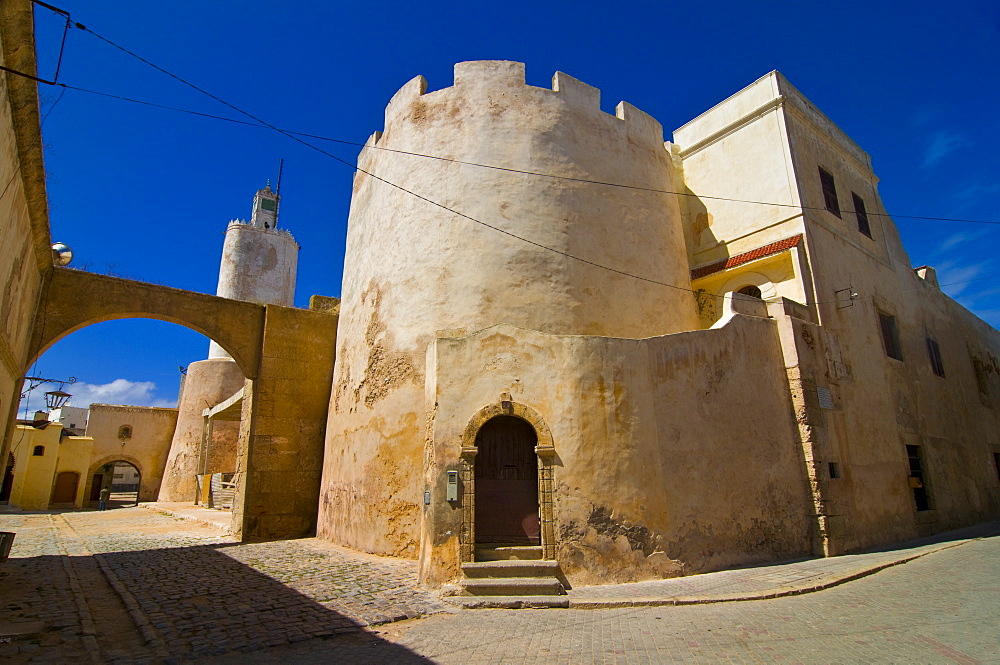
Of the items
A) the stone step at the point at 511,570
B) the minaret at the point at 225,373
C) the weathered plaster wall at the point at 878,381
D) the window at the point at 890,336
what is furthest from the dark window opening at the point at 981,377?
the minaret at the point at 225,373

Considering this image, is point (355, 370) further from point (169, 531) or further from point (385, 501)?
point (169, 531)

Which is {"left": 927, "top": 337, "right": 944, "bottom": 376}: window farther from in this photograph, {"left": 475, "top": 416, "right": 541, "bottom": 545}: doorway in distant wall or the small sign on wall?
{"left": 475, "top": 416, "right": 541, "bottom": 545}: doorway in distant wall

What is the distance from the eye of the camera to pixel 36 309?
10.5m

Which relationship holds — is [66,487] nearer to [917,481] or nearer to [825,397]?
[825,397]

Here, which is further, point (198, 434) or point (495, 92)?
point (198, 434)

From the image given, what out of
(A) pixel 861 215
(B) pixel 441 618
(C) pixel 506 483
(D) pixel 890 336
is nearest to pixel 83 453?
(C) pixel 506 483

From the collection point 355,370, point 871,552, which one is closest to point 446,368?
point 355,370

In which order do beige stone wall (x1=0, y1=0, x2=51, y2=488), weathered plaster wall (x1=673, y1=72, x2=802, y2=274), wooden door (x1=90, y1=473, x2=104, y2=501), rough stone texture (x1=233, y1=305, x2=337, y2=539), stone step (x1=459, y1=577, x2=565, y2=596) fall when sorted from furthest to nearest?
wooden door (x1=90, y1=473, x2=104, y2=501)
weathered plaster wall (x1=673, y1=72, x2=802, y2=274)
rough stone texture (x1=233, y1=305, x2=337, y2=539)
stone step (x1=459, y1=577, x2=565, y2=596)
beige stone wall (x1=0, y1=0, x2=51, y2=488)

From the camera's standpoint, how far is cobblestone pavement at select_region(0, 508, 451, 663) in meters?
5.13

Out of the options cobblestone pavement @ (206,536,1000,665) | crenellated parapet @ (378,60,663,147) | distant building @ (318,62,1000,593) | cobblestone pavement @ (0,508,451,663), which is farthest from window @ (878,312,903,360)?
cobblestone pavement @ (0,508,451,663)

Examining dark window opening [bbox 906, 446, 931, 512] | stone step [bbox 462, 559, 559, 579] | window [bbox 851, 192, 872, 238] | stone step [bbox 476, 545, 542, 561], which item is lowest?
stone step [bbox 462, 559, 559, 579]

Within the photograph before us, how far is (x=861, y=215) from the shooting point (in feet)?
48.8

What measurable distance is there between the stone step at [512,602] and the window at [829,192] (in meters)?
11.5

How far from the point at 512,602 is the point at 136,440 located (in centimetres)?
2727
